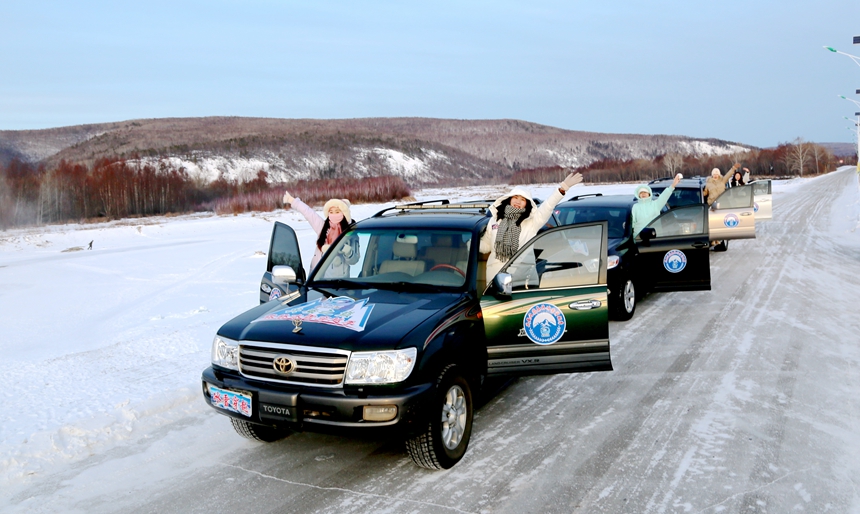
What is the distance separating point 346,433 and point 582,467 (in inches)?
67.0

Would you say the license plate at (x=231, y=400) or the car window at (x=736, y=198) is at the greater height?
the car window at (x=736, y=198)

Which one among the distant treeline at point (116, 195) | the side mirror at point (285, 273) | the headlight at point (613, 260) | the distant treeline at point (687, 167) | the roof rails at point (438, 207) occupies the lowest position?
the headlight at point (613, 260)

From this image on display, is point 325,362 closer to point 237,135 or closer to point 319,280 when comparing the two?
point 319,280

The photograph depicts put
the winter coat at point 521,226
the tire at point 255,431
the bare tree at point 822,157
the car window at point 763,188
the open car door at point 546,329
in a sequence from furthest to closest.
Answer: the bare tree at point 822,157 → the car window at point 763,188 → the winter coat at point 521,226 → the open car door at point 546,329 → the tire at point 255,431

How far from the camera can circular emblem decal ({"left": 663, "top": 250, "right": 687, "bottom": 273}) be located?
10164mm

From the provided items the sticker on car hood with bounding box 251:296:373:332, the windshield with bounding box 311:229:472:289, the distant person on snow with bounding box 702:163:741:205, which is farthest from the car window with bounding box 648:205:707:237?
the distant person on snow with bounding box 702:163:741:205

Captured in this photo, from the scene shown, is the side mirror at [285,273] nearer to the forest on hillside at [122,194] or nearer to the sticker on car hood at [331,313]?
the sticker on car hood at [331,313]

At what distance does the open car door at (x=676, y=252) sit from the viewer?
33.1 ft

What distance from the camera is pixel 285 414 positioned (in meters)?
4.41

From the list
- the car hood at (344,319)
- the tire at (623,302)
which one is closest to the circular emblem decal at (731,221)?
the tire at (623,302)

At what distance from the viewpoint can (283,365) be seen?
4477 mm

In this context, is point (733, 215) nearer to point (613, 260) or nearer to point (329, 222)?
point (613, 260)

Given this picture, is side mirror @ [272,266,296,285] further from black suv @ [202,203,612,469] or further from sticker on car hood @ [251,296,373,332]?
sticker on car hood @ [251,296,373,332]

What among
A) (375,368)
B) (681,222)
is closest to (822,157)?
(681,222)
